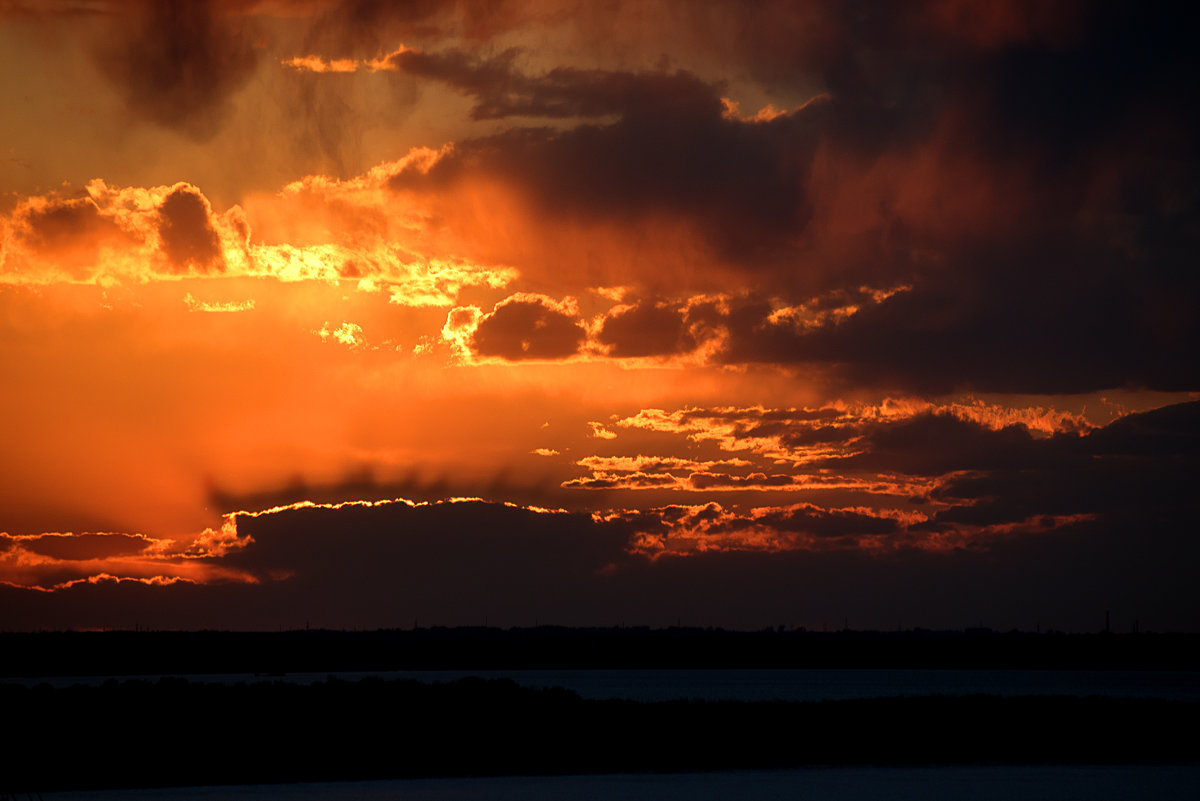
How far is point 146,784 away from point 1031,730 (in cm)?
5175

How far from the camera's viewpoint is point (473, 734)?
Result: 70.4m

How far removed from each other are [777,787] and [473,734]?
53.9ft

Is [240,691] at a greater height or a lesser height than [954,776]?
greater

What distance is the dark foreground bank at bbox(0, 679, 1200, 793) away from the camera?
63188 millimetres

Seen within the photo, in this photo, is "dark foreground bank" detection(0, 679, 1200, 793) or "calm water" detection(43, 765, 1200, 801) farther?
"dark foreground bank" detection(0, 679, 1200, 793)

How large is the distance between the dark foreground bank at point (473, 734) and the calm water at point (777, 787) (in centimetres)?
193

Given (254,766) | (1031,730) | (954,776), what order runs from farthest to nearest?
1. (1031,730)
2. (954,776)
3. (254,766)

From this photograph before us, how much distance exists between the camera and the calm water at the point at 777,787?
59.2m

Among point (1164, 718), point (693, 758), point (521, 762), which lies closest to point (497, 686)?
point (521, 762)

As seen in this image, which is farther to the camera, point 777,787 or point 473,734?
point 473,734

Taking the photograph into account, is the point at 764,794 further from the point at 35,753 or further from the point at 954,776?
the point at 35,753

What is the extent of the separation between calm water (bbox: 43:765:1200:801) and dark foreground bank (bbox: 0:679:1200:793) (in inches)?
76.2

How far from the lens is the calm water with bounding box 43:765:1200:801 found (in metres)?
59.2

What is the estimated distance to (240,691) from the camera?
71.1 metres
